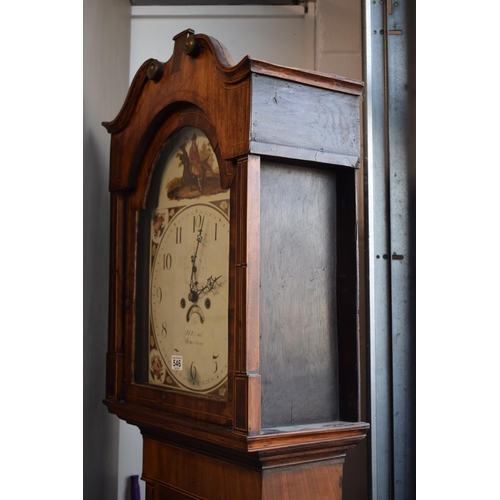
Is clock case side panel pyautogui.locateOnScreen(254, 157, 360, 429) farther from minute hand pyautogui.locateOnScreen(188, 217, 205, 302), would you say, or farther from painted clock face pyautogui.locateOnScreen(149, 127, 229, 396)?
minute hand pyautogui.locateOnScreen(188, 217, 205, 302)

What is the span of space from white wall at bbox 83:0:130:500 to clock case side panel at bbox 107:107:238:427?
19 cm

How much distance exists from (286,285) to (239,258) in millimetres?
119

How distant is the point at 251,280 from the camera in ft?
3.86

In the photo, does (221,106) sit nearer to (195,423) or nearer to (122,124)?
(122,124)

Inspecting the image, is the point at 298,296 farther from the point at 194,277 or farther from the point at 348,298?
the point at 194,277

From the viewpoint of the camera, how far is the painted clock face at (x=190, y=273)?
1.32 meters

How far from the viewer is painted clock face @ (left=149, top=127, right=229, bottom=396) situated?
52.0 inches

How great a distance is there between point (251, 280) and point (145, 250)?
0.51 metres

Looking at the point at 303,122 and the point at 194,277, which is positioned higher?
the point at 303,122

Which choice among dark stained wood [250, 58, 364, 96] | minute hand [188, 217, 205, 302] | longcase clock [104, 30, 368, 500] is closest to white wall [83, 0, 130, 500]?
longcase clock [104, 30, 368, 500]

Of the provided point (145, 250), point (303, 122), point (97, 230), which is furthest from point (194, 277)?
point (97, 230)

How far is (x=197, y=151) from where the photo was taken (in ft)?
4.66

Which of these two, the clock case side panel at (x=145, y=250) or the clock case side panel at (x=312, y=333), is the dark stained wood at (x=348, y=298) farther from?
the clock case side panel at (x=145, y=250)

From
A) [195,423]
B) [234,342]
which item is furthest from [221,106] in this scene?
[195,423]
